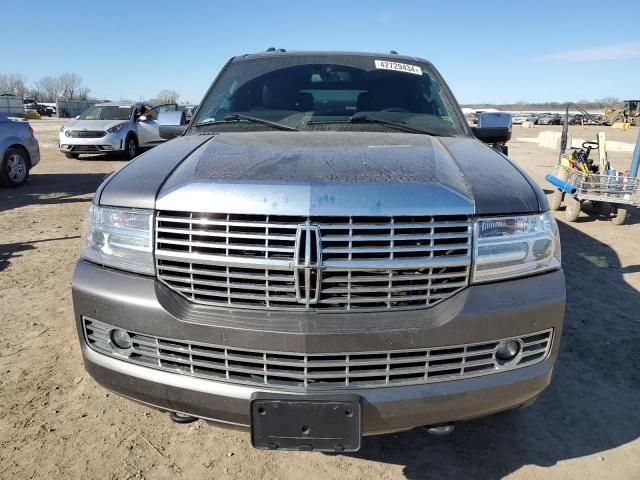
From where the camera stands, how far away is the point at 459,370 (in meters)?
1.95

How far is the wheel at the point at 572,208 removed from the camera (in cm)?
780

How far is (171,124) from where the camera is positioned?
12.1 feet

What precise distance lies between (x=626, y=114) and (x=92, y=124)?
4945 cm

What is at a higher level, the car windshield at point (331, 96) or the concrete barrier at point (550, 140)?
the car windshield at point (331, 96)

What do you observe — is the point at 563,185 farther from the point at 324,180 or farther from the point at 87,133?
the point at 87,133

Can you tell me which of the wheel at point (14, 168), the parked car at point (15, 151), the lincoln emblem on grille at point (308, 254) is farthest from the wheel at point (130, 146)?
the lincoln emblem on grille at point (308, 254)

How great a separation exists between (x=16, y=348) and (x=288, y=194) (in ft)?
9.15

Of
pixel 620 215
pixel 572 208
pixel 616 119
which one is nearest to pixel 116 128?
pixel 572 208

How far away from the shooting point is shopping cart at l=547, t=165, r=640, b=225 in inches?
A: 290

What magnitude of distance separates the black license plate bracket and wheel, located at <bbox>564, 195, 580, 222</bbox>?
23.8ft

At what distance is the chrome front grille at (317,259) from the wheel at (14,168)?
31.4 feet

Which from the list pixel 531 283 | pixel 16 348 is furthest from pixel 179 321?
pixel 16 348

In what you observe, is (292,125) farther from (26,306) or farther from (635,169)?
(635,169)

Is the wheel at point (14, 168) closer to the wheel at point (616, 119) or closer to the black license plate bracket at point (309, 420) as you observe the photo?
the black license plate bracket at point (309, 420)
